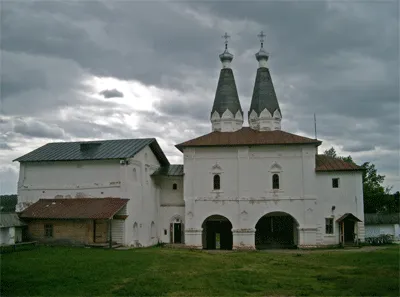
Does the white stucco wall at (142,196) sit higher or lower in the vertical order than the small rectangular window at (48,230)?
higher

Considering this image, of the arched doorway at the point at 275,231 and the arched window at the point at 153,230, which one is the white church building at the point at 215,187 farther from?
the arched doorway at the point at 275,231

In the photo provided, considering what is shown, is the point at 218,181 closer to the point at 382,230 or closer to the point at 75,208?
the point at 75,208

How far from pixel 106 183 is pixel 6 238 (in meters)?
6.55

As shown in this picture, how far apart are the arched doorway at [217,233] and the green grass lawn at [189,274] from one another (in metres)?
9.36

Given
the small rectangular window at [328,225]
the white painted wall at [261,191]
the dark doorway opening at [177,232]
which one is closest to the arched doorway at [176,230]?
the dark doorway opening at [177,232]

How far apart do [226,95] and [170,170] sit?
712 cm

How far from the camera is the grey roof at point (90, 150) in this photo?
2839 centimetres

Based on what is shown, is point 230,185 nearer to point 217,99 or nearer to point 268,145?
point 268,145

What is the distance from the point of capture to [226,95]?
33.4m

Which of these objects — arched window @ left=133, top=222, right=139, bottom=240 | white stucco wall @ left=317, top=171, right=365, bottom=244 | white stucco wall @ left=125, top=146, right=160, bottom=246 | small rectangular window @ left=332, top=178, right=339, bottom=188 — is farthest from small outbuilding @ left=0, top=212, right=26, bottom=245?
small rectangular window @ left=332, top=178, right=339, bottom=188

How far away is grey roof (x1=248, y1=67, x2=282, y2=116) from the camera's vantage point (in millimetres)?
32656

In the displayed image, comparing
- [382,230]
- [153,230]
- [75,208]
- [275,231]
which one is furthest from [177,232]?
[382,230]

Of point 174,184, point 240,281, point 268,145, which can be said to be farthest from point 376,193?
point 240,281

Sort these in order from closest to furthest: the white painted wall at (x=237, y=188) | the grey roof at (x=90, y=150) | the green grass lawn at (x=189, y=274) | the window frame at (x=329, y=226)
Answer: the green grass lawn at (x=189, y=274) < the grey roof at (x=90, y=150) < the white painted wall at (x=237, y=188) < the window frame at (x=329, y=226)
